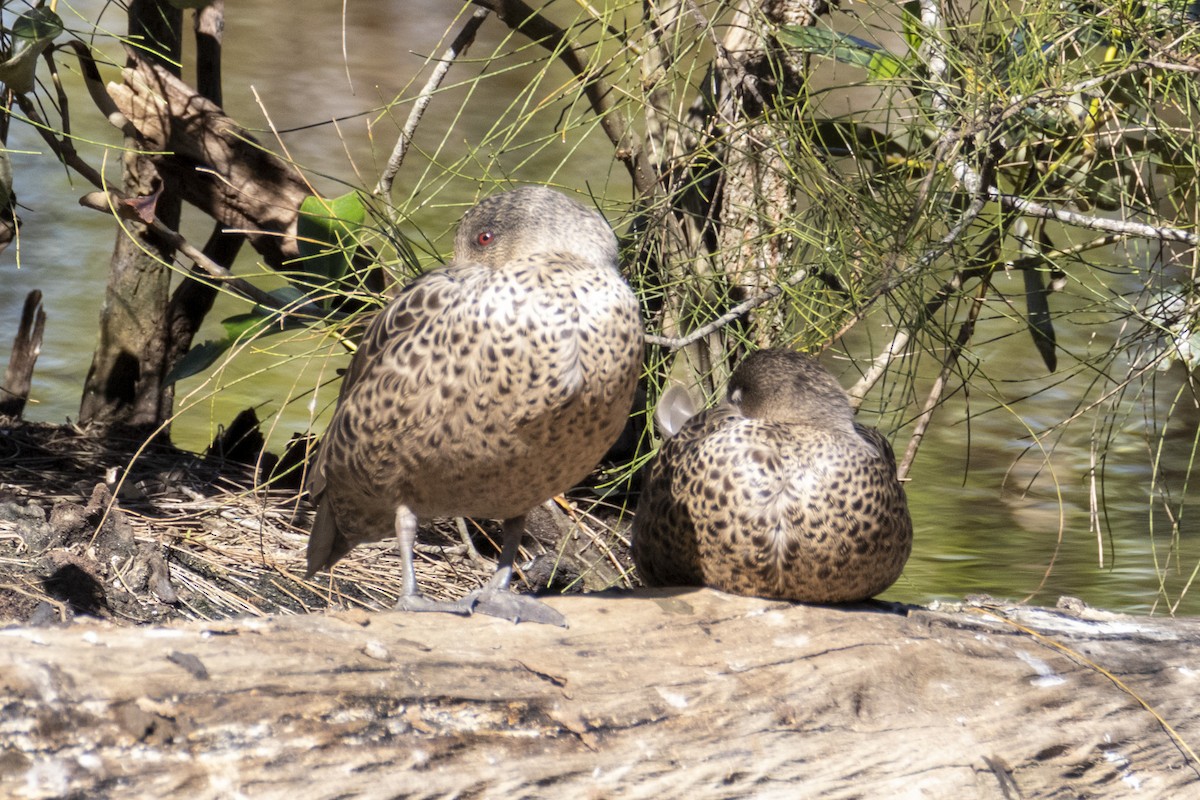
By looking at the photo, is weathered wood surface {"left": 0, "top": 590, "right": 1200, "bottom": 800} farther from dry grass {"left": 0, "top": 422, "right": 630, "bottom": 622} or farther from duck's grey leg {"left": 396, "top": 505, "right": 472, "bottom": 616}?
dry grass {"left": 0, "top": 422, "right": 630, "bottom": 622}

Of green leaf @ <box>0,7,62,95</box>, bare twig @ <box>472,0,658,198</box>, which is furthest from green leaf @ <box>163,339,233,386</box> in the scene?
bare twig @ <box>472,0,658,198</box>

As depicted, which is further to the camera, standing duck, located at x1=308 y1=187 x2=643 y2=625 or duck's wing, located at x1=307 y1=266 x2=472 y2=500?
duck's wing, located at x1=307 y1=266 x2=472 y2=500

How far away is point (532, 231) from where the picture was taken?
2.07 m

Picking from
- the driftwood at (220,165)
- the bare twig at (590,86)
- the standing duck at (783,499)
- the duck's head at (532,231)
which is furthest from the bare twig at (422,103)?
the standing duck at (783,499)

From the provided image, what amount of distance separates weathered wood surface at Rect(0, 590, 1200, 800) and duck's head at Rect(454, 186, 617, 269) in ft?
1.98

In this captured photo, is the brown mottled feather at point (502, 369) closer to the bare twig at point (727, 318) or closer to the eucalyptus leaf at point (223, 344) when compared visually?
the bare twig at point (727, 318)

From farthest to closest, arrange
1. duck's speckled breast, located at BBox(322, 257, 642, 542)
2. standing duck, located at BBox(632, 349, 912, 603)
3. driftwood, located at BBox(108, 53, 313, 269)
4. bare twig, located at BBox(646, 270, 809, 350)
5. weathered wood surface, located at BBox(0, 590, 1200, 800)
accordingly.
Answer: driftwood, located at BBox(108, 53, 313, 269) < bare twig, located at BBox(646, 270, 809, 350) < standing duck, located at BBox(632, 349, 912, 603) < duck's speckled breast, located at BBox(322, 257, 642, 542) < weathered wood surface, located at BBox(0, 590, 1200, 800)

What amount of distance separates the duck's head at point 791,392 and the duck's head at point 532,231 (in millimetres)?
438

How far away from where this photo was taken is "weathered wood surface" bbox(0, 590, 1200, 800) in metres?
1.54

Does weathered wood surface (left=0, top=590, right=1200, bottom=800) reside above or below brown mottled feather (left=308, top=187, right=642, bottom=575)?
below

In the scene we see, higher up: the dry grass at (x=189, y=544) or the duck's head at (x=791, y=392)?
the duck's head at (x=791, y=392)

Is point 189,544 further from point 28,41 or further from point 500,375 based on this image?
point 500,375

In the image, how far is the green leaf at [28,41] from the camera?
3189 millimetres

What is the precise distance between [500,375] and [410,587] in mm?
444
